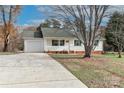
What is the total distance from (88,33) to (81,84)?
1071cm

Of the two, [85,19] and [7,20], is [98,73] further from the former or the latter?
[7,20]

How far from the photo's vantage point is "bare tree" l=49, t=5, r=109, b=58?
16812 mm

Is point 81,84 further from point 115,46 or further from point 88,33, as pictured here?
point 115,46

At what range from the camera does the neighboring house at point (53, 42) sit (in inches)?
866

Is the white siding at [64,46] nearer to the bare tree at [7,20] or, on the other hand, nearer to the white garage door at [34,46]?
the white garage door at [34,46]

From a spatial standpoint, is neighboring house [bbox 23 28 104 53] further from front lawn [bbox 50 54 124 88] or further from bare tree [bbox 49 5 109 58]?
front lawn [bbox 50 54 124 88]

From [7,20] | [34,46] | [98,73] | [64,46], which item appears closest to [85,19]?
[64,46]

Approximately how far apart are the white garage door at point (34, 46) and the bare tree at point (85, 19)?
537 cm

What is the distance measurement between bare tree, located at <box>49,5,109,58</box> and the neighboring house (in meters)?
3.97

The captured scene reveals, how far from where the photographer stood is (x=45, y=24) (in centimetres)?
2217

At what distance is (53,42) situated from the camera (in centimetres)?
2366

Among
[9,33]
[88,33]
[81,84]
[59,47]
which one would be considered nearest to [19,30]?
[9,33]
